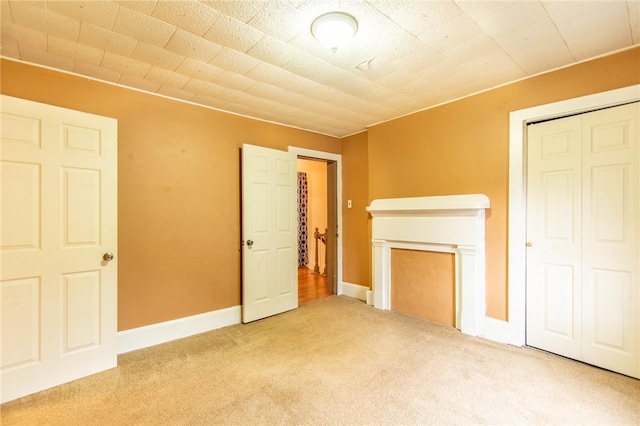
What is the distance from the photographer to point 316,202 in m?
6.42

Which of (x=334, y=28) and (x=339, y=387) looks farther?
(x=339, y=387)

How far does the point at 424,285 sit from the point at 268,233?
1.94 meters

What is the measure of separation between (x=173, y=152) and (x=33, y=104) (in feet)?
3.57

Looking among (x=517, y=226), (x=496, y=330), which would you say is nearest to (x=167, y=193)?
(x=517, y=226)

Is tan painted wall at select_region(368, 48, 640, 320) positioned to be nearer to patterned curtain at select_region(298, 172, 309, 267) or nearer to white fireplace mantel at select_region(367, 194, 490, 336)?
white fireplace mantel at select_region(367, 194, 490, 336)

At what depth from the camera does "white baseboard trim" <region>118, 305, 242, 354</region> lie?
9.02ft

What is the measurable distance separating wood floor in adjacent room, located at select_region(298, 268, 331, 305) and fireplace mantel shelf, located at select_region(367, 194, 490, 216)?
5.09ft

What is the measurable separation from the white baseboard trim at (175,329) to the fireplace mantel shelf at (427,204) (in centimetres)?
212

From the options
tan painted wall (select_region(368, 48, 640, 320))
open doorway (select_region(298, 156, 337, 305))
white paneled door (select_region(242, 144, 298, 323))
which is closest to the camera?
tan painted wall (select_region(368, 48, 640, 320))

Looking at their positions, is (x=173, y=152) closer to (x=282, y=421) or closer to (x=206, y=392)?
(x=206, y=392)

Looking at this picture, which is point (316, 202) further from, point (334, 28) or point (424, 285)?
point (334, 28)

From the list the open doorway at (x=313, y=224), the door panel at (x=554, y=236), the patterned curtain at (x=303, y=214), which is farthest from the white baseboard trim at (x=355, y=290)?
the patterned curtain at (x=303, y=214)

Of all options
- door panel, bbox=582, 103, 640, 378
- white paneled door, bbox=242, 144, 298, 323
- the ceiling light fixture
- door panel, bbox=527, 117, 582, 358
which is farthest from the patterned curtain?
door panel, bbox=582, 103, 640, 378

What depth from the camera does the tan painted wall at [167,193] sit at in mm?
2604
